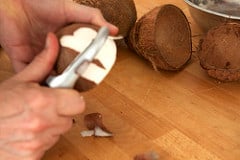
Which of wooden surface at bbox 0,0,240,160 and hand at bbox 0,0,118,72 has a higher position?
hand at bbox 0,0,118,72

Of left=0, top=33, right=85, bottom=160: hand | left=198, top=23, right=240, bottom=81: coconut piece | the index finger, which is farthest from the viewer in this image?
left=198, top=23, right=240, bottom=81: coconut piece

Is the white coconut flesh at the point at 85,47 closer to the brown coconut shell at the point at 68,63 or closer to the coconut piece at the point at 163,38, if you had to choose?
the brown coconut shell at the point at 68,63

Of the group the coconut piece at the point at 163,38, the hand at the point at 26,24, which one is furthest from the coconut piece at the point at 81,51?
the coconut piece at the point at 163,38

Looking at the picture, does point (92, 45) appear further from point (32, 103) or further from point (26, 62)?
point (26, 62)

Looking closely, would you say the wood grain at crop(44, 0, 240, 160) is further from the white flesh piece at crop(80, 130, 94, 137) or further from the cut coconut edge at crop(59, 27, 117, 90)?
the cut coconut edge at crop(59, 27, 117, 90)

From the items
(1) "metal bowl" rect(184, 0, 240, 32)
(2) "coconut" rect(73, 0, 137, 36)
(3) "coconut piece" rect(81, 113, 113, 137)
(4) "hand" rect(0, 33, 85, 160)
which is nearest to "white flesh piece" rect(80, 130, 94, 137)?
(3) "coconut piece" rect(81, 113, 113, 137)

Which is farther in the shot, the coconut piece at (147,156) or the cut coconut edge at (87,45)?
the coconut piece at (147,156)

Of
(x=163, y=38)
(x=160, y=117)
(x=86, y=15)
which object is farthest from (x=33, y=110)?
(x=163, y=38)
